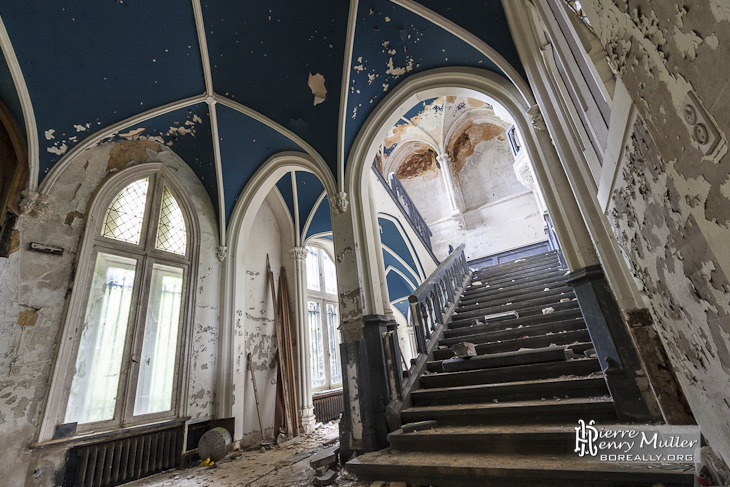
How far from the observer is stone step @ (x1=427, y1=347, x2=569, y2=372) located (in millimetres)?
3320

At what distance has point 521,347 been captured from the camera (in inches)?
155

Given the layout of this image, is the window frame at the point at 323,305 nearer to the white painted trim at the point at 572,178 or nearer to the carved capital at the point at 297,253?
the carved capital at the point at 297,253

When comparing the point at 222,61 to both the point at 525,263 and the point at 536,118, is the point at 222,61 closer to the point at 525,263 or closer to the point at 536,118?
the point at 536,118

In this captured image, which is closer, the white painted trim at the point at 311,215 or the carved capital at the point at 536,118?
the carved capital at the point at 536,118

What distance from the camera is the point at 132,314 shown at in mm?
4645

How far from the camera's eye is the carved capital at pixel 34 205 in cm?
412

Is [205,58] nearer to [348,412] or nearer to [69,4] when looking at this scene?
[69,4]

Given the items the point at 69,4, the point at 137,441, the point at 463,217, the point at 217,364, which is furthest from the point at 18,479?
the point at 463,217

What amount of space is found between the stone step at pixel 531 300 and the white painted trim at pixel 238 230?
3.22 meters

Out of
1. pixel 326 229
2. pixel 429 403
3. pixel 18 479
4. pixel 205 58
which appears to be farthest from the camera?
pixel 326 229

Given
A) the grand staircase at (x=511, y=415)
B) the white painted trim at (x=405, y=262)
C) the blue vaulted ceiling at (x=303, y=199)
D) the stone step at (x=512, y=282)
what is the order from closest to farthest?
the grand staircase at (x=511, y=415)
the stone step at (x=512, y=282)
the blue vaulted ceiling at (x=303, y=199)
the white painted trim at (x=405, y=262)

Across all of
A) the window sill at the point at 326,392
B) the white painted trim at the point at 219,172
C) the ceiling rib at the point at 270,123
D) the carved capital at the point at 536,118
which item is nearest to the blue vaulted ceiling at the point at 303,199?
the white painted trim at the point at 219,172

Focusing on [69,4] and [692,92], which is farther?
[69,4]

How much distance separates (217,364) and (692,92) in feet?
20.1
